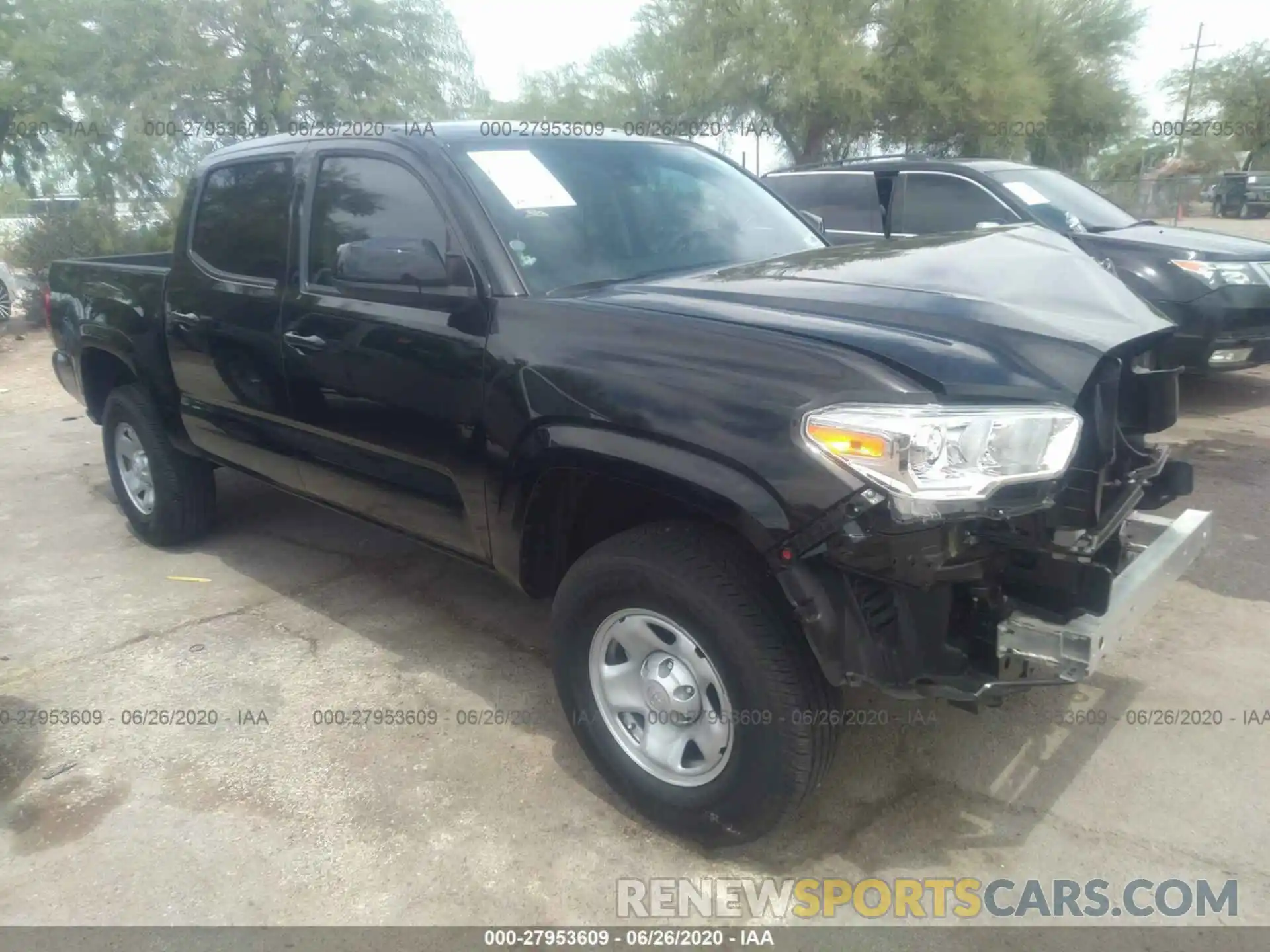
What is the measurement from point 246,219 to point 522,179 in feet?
4.81

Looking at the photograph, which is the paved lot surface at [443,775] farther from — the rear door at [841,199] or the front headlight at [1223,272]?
the rear door at [841,199]

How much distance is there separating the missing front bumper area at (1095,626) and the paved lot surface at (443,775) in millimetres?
687

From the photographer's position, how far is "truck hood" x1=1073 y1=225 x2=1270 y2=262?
6574 mm

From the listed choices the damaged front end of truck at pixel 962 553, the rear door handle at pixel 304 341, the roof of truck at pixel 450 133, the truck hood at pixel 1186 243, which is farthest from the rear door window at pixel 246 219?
the truck hood at pixel 1186 243

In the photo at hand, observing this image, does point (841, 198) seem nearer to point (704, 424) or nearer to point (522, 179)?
point (522, 179)

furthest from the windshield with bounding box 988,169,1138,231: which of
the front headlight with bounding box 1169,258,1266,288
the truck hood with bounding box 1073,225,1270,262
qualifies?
the front headlight with bounding box 1169,258,1266,288

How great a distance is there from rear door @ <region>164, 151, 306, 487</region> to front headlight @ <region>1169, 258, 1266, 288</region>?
18.5 feet

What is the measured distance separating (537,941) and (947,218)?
21.3 feet

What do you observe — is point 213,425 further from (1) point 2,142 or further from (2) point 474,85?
(2) point 474,85

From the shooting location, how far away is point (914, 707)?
3.28 m

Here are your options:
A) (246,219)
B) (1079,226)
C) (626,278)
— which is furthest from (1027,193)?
(246,219)

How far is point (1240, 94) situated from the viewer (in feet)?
131

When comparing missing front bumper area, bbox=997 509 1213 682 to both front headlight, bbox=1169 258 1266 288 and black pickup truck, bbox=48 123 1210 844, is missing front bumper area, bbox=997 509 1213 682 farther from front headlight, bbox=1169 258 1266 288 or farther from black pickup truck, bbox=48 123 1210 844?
front headlight, bbox=1169 258 1266 288

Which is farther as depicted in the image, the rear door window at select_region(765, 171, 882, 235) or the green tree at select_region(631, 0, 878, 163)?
the green tree at select_region(631, 0, 878, 163)
